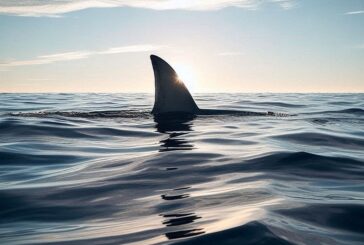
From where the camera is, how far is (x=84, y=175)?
6.60 meters

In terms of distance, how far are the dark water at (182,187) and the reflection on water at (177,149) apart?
2cm

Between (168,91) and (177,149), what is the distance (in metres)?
5.18

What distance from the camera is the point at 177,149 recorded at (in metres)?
8.45

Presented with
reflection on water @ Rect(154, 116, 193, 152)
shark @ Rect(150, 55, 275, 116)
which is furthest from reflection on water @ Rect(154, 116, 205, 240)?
shark @ Rect(150, 55, 275, 116)

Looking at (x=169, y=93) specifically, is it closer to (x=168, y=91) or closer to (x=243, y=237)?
(x=168, y=91)

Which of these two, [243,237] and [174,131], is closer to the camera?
[243,237]

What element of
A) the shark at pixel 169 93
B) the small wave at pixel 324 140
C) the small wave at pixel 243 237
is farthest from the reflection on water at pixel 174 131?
the small wave at pixel 243 237

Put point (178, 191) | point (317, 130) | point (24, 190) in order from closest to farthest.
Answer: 1. point (178, 191)
2. point (24, 190)
3. point (317, 130)

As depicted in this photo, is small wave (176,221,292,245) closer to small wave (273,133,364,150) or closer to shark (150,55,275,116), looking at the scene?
small wave (273,133,364,150)

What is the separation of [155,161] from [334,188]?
2.98 metres

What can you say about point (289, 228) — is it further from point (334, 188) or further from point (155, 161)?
point (155, 161)

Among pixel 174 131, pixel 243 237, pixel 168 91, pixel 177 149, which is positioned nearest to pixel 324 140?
pixel 174 131

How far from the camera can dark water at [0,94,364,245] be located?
358 cm

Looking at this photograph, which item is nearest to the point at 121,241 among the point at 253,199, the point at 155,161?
the point at 253,199
